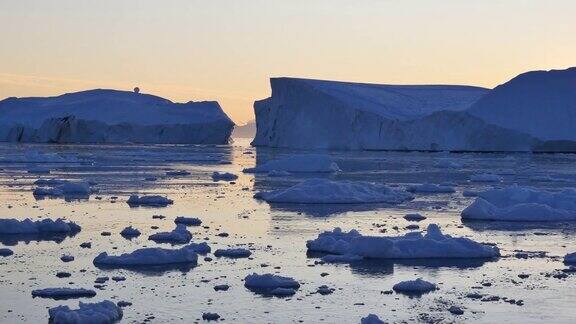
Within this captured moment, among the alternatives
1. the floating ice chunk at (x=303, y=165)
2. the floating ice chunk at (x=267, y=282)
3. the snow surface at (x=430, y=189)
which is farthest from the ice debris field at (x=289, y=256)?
the floating ice chunk at (x=303, y=165)

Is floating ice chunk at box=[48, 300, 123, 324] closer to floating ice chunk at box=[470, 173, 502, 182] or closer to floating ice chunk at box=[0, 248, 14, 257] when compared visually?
floating ice chunk at box=[0, 248, 14, 257]

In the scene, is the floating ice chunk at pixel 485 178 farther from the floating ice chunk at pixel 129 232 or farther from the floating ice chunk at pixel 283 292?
the floating ice chunk at pixel 283 292

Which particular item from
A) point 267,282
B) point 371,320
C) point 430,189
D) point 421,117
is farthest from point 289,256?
point 421,117

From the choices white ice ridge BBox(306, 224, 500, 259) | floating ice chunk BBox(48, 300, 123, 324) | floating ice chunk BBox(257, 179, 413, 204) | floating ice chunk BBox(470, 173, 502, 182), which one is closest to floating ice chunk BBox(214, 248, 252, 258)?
white ice ridge BBox(306, 224, 500, 259)

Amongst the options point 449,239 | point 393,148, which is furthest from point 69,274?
point 393,148

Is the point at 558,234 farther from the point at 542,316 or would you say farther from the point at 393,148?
the point at 393,148

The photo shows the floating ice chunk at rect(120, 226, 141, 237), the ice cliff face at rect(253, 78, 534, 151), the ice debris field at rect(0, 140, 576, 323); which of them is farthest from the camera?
the ice cliff face at rect(253, 78, 534, 151)

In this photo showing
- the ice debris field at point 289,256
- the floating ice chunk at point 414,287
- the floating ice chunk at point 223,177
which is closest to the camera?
the ice debris field at point 289,256
